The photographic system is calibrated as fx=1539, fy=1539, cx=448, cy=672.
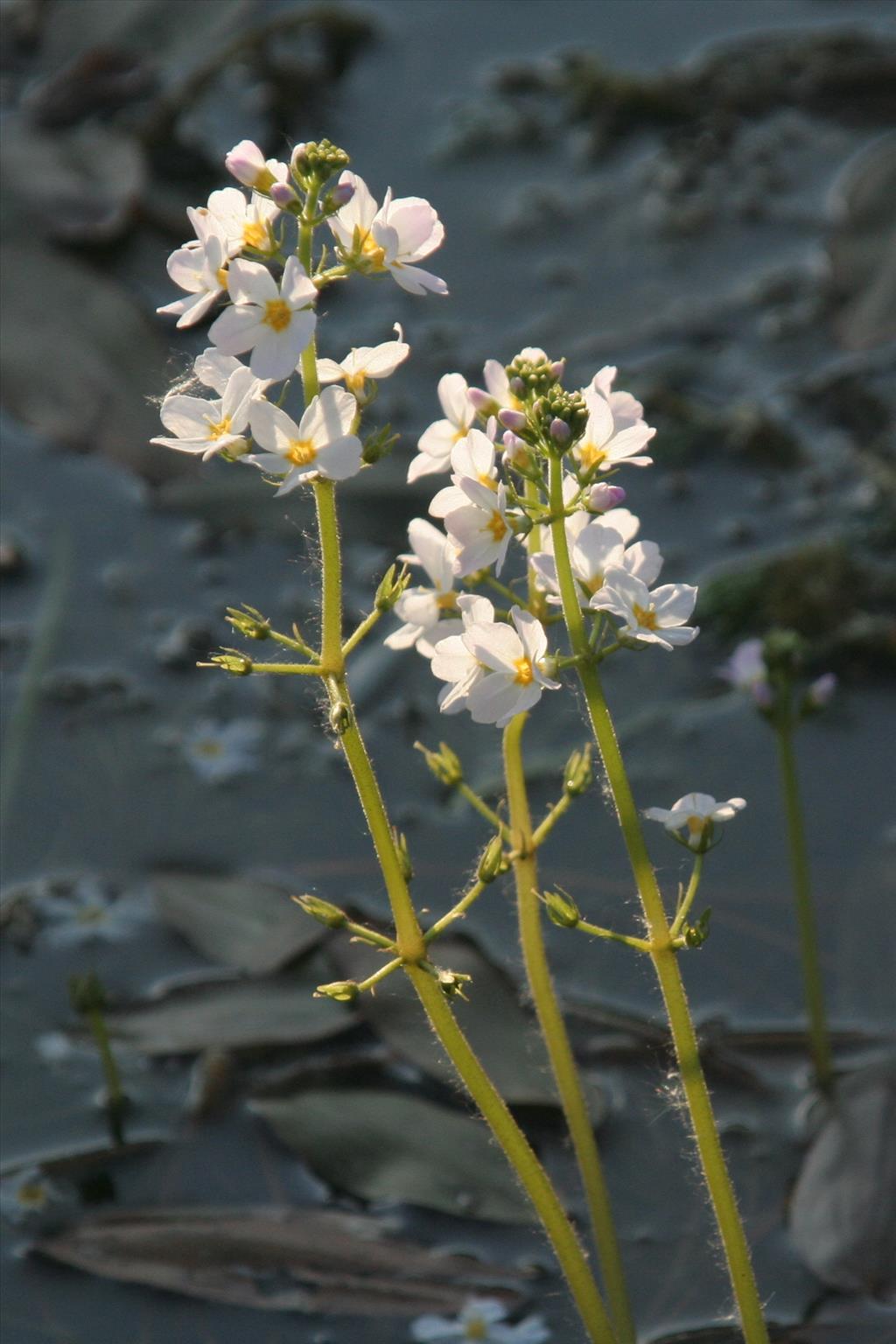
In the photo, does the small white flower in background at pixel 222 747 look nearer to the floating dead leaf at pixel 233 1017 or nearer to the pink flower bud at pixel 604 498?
the floating dead leaf at pixel 233 1017

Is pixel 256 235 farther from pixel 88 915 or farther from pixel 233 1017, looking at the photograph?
pixel 88 915

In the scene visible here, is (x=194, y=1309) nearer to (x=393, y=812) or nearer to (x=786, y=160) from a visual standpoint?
(x=393, y=812)

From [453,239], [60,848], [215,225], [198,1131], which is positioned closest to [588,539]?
[215,225]

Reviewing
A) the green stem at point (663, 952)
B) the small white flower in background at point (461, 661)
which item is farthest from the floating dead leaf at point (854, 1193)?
the small white flower in background at point (461, 661)

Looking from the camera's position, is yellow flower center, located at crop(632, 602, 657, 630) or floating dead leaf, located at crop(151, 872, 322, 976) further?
floating dead leaf, located at crop(151, 872, 322, 976)

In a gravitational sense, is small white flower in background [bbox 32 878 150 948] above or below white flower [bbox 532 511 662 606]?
above

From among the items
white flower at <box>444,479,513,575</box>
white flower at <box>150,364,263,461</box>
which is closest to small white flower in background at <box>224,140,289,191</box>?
white flower at <box>150,364,263,461</box>

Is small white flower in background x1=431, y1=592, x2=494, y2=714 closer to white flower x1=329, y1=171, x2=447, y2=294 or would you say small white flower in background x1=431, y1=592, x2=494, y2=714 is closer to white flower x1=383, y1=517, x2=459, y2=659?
white flower x1=383, y1=517, x2=459, y2=659
